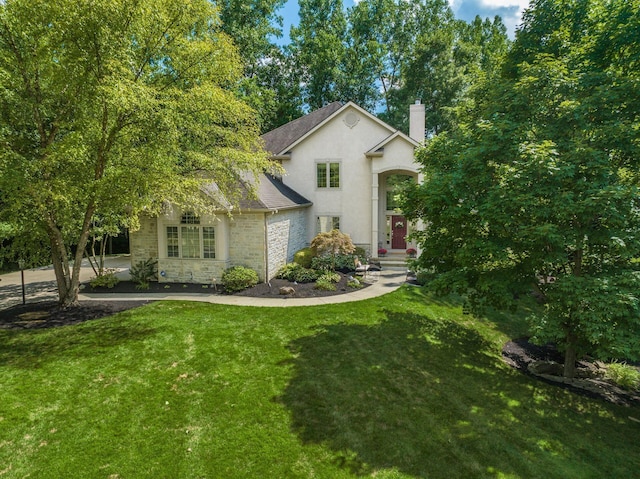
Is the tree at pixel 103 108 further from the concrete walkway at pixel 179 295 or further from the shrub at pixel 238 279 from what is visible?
the shrub at pixel 238 279

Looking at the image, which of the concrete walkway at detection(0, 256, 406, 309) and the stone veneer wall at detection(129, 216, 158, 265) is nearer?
the concrete walkway at detection(0, 256, 406, 309)

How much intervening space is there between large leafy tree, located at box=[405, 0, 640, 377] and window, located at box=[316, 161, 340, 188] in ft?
35.4

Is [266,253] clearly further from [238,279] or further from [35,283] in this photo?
[35,283]

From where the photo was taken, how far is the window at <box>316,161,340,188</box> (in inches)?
805

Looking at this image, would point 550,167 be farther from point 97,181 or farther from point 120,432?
point 97,181

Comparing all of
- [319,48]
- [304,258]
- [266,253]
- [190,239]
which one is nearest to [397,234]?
[304,258]

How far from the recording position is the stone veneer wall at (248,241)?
14.6m

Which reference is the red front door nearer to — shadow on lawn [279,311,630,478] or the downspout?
the downspout

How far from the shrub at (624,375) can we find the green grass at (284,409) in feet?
5.23

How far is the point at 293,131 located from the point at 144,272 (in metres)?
13.0

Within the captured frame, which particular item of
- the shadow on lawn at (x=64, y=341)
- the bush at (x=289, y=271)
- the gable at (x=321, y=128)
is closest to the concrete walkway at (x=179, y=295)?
the bush at (x=289, y=271)

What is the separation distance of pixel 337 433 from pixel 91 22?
1090cm

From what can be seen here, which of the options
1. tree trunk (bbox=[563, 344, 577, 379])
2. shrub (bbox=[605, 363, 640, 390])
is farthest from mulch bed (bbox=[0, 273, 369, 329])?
shrub (bbox=[605, 363, 640, 390])

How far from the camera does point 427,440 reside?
5867 millimetres
